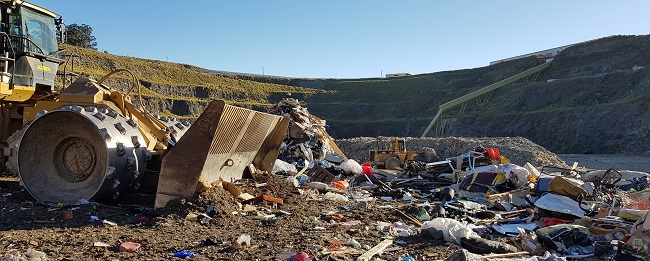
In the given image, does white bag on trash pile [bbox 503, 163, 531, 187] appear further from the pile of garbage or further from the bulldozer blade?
the bulldozer blade

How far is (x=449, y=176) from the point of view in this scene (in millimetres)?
11695

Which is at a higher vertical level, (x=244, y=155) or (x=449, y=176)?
(x=244, y=155)

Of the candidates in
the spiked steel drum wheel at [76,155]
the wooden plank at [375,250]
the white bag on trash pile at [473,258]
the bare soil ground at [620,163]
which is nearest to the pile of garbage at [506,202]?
the white bag on trash pile at [473,258]

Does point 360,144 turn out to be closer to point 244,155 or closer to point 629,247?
point 244,155

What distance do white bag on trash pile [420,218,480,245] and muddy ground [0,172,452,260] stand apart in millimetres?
129

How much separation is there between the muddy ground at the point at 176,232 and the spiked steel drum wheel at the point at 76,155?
0.70 ft

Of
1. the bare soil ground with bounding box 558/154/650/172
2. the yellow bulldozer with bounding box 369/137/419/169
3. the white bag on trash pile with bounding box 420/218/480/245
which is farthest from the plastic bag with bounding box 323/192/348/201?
the bare soil ground with bounding box 558/154/650/172

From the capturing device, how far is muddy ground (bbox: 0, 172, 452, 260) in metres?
4.43

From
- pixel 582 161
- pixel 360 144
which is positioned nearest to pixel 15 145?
pixel 360 144

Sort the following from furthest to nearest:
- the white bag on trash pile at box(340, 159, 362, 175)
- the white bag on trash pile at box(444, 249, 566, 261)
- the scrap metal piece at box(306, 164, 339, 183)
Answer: the white bag on trash pile at box(340, 159, 362, 175) → the scrap metal piece at box(306, 164, 339, 183) → the white bag on trash pile at box(444, 249, 566, 261)

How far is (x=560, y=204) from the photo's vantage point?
7203 millimetres

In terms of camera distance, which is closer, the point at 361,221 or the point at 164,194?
the point at 164,194

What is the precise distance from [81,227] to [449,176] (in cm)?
834

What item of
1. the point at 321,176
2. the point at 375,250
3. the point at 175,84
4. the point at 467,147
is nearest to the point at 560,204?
the point at 375,250
